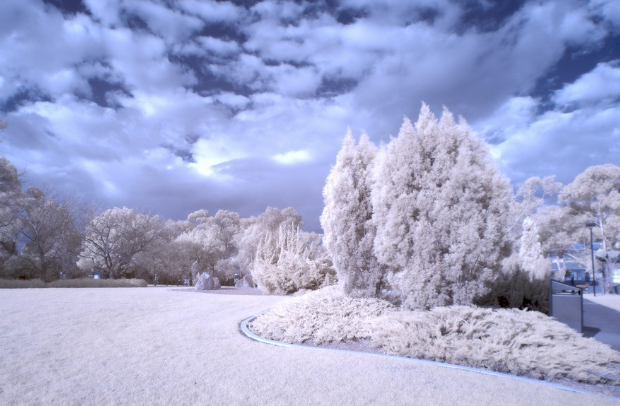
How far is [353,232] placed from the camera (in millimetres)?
8203

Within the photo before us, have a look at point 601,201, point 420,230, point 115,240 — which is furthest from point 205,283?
point 601,201

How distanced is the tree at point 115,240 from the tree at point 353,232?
20726 millimetres

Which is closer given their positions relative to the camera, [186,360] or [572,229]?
[186,360]

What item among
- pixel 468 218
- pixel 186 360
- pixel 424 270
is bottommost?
pixel 186 360

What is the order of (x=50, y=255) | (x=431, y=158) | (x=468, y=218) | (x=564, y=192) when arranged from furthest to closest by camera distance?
(x=564, y=192), (x=50, y=255), (x=431, y=158), (x=468, y=218)

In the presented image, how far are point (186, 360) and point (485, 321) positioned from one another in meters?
4.35

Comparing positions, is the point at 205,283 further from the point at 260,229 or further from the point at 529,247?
the point at 529,247

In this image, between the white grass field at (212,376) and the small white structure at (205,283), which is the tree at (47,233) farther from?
the white grass field at (212,376)

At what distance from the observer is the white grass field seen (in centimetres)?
346

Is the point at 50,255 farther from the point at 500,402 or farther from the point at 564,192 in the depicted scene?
the point at 564,192

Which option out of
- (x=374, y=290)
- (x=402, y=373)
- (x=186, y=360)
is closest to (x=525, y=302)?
(x=374, y=290)

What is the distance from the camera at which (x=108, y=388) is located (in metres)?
3.67

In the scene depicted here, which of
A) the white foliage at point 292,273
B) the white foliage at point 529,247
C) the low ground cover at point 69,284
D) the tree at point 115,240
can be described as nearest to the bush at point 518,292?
the white foliage at point 529,247

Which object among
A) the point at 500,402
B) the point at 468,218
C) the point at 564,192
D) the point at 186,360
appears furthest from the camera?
the point at 564,192
